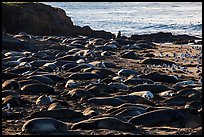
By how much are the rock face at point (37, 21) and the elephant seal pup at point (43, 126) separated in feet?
63.1

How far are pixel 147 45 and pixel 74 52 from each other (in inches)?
199

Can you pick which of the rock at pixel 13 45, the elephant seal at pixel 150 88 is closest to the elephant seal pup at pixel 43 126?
the elephant seal at pixel 150 88

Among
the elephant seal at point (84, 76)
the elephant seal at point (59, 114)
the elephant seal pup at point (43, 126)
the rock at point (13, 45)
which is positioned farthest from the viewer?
the rock at point (13, 45)

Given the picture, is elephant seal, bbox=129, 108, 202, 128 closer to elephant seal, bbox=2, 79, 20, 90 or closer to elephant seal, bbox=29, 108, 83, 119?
elephant seal, bbox=29, 108, 83, 119

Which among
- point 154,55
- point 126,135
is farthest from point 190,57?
point 126,135

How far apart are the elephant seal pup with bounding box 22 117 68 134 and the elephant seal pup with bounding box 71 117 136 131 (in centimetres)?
19

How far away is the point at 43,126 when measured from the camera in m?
5.59

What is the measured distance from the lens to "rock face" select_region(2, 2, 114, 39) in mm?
24859

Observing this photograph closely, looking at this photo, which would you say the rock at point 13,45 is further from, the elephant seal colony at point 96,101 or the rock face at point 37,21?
the rock face at point 37,21

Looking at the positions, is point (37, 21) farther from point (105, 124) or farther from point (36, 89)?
point (105, 124)

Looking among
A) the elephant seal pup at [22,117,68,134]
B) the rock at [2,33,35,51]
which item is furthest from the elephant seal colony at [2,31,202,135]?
the rock at [2,33,35,51]

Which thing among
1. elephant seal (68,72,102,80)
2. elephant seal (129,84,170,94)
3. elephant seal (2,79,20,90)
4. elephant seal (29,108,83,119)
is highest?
elephant seal (29,108,83,119)

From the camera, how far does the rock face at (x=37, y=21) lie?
81.6ft

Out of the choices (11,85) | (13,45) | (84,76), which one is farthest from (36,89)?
(13,45)
